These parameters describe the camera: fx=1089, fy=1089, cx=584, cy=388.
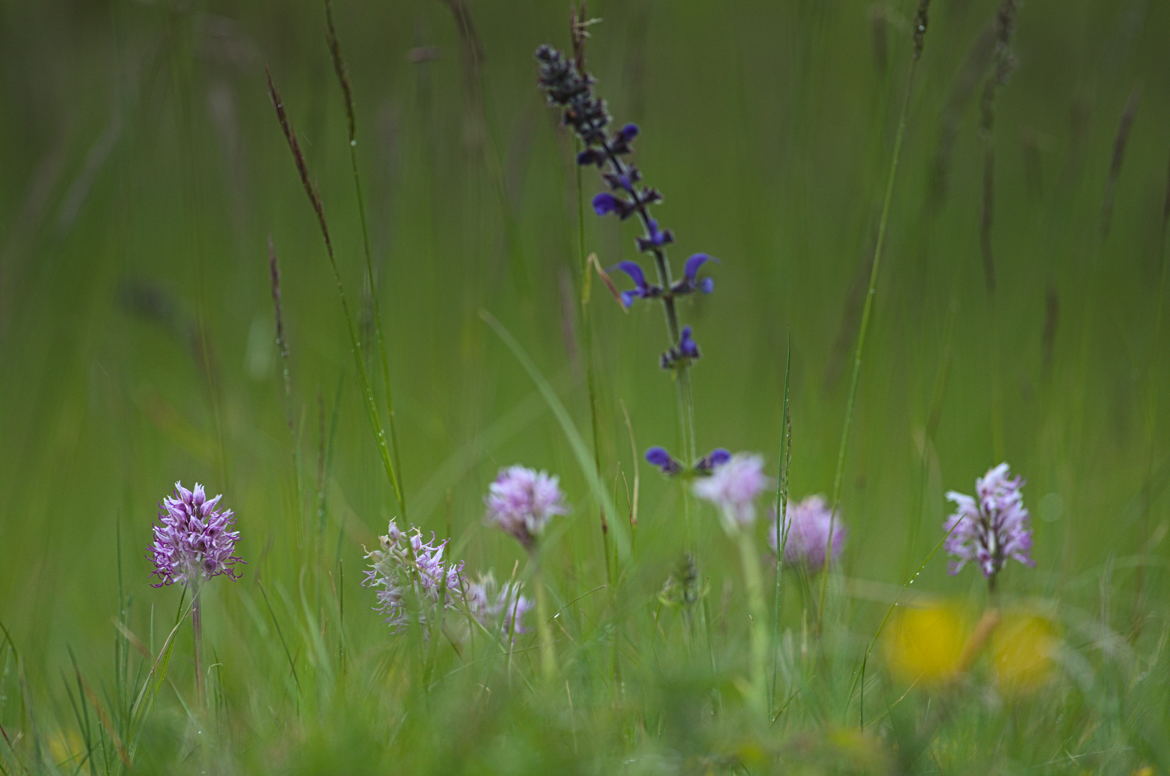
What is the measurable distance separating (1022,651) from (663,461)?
372mm

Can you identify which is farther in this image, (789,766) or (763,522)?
(763,522)

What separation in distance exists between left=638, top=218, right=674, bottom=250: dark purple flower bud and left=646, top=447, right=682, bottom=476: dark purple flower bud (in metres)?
0.20

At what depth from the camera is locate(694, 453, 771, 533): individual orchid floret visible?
46.7 inches

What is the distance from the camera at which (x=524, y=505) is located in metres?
1.05

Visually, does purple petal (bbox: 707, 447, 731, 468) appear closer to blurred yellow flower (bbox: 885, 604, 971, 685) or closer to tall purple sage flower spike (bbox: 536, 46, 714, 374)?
tall purple sage flower spike (bbox: 536, 46, 714, 374)

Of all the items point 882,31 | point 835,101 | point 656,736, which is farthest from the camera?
point 835,101

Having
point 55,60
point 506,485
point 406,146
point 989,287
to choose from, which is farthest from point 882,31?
point 55,60

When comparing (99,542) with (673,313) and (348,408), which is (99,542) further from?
(673,313)

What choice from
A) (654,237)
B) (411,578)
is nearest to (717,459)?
(654,237)

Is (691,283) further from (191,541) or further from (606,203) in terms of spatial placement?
(191,541)

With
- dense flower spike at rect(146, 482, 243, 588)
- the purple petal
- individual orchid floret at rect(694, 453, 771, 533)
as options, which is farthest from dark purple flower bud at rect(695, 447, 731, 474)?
dense flower spike at rect(146, 482, 243, 588)

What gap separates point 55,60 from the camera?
4609mm

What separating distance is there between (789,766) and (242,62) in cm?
178

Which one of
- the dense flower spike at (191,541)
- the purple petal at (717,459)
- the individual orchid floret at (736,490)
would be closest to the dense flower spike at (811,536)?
the individual orchid floret at (736,490)
